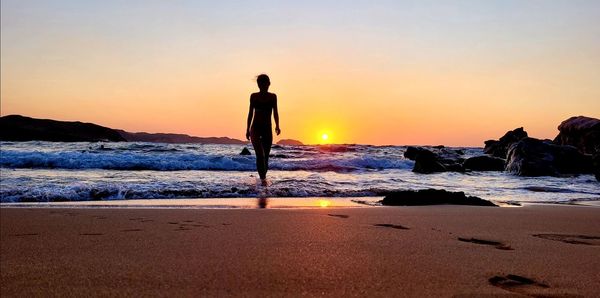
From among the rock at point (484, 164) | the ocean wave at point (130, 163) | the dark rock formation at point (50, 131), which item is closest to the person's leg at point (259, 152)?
the ocean wave at point (130, 163)

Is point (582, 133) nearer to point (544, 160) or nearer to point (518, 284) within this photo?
point (544, 160)

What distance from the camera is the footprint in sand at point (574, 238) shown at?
2771 millimetres

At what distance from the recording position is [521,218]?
3.88 m

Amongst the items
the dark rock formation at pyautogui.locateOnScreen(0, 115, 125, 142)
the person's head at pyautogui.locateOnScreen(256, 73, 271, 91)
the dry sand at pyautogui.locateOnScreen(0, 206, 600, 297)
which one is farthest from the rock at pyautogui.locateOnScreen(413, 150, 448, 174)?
the dark rock formation at pyautogui.locateOnScreen(0, 115, 125, 142)

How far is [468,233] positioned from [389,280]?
1.42 metres

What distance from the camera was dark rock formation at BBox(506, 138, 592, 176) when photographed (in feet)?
45.2

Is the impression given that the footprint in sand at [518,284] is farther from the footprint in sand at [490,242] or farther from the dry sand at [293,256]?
the footprint in sand at [490,242]

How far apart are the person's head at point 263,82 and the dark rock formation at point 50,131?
1864 inches

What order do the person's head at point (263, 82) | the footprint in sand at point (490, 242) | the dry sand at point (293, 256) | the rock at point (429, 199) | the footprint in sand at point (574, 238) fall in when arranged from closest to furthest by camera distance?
the dry sand at point (293, 256), the footprint in sand at point (490, 242), the footprint in sand at point (574, 238), the rock at point (429, 199), the person's head at point (263, 82)

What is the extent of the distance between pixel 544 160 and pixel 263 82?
9.60 meters

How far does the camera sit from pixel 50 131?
60219mm

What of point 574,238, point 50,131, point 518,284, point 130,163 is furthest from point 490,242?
point 50,131

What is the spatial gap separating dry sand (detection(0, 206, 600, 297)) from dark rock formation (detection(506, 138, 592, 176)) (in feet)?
36.3

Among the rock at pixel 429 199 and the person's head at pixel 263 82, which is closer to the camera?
the rock at pixel 429 199
